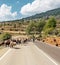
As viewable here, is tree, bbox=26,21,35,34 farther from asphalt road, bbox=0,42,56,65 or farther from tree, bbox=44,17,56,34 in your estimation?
asphalt road, bbox=0,42,56,65

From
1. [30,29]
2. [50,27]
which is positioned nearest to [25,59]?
Result: [50,27]

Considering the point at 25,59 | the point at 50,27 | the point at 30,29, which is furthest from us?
the point at 30,29

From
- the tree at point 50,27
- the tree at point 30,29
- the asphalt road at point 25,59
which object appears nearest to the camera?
the asphalt road at point 25,59

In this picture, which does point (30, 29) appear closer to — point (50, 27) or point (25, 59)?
point (50, 27)

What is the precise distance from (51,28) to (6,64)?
11418 centimetres

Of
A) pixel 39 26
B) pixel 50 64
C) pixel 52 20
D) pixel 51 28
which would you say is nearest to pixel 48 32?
pixel 51 28

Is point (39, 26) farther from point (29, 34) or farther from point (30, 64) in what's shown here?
point (30, 64)

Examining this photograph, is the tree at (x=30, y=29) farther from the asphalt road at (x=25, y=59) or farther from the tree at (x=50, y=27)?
the asphalt road at (x=25, y=59)

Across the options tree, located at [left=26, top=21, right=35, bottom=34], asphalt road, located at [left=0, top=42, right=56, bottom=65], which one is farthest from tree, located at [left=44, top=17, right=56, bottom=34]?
asphalt road, located at [left=0, top=42, right=56, bottom=65]

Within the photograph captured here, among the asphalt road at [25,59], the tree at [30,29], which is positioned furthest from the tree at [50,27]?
the asphalt road at [25,59]

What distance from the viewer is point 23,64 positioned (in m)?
17.9

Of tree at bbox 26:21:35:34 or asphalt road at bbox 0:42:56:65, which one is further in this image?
tree at bbox 26:21:35:34

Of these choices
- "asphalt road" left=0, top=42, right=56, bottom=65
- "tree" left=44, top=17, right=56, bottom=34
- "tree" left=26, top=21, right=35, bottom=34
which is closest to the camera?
"asphalt road" left=0, top=42, right=56, bottom=65

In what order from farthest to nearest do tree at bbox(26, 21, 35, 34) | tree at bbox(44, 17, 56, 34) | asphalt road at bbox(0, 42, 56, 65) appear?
tree at bbox(26, 21, 35, 34) < tree at bbox(44, 17, 56, 34) < asphalt road at bbox(0, 42, 56, 65)
